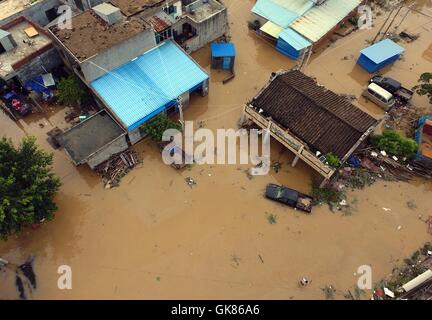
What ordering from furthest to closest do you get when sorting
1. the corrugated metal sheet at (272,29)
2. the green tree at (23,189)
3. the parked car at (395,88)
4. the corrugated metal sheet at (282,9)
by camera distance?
the corrugated metal sheet at (282,9), the corrugated metal sheet at (272,29), the parked car at (395,88), the green tree at (23,189)

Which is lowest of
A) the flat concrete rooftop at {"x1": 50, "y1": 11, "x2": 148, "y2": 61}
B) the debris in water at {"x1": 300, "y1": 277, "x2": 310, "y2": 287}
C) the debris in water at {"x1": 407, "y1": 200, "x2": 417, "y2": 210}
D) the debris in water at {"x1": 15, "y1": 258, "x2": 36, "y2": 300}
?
the debris in water at {"x1": 15, "y1": 258, "x2": 36, "y2": 300}

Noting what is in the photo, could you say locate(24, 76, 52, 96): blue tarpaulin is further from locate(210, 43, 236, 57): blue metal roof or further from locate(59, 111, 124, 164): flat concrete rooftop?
locate(210, 43, 236, 57): blue metal roof

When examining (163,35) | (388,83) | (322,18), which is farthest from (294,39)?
(163,35)

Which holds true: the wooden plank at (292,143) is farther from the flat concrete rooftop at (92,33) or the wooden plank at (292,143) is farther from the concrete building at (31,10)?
the concrete building at (31,10)

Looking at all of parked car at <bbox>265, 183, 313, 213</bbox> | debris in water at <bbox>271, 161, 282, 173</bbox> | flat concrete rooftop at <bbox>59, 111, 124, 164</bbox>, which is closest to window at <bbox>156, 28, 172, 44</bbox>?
flat concrete rooftop at <bbox>59, 111, 124, 164</bbox>

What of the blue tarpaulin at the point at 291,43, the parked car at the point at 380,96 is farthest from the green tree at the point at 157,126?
the parked car at the point at 380,96
